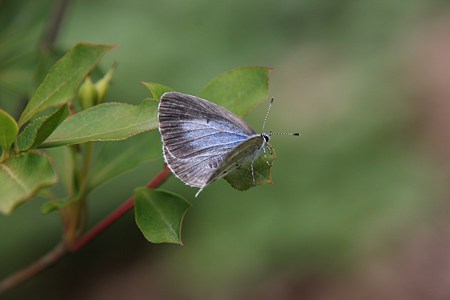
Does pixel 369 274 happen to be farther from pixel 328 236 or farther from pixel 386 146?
pixel 386 146

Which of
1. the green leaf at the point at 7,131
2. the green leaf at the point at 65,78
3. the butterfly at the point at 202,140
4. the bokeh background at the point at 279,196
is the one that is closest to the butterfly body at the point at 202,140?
the butterfly at the point at 202,140

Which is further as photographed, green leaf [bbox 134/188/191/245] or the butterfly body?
the butterfly body

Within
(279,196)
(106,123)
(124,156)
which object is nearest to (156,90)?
(106,123)

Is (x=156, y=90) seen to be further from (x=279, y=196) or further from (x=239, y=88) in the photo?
(x=279, y=196)

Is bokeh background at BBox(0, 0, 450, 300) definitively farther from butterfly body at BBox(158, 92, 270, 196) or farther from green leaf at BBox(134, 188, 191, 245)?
green leaf at BBox(134, 188, 191, 245)

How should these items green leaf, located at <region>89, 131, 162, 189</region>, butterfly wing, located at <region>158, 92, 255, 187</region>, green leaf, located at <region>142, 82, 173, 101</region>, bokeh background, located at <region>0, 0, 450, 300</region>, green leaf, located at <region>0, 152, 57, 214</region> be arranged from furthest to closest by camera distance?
bokeh background, located at <region>0, 0, 450, 300</region> < green leaf, located at <region>89, 131, 162, 189</region> < butterfly wing, located at <region>158, 92, 255, 187</region> < green leaf, located at <region>142, 82, 173, 101</region> < green leaf, located at <region>0, 152, 57, 214</region>

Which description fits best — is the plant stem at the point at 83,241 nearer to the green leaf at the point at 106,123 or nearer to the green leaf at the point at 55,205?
the green leaf at the point at 55,205

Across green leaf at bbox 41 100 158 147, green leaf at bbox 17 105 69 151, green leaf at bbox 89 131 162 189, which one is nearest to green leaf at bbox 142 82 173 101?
green leaf at bbox 41 100 158 147
